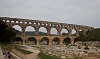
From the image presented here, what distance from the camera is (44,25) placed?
280 feet

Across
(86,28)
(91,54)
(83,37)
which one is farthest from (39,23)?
(91,54)

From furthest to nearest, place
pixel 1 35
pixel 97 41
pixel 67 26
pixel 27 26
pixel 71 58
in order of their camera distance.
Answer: pixel 67 26, pixel 27 26, pixel 97 41, pixel 1 35, pixel 71 58

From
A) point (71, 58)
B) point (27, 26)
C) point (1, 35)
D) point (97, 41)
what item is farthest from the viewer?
point (27, 26)

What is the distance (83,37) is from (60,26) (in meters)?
11.2

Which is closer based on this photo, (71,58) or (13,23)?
(71,58)

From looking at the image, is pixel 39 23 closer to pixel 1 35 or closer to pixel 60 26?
pixel 60 26

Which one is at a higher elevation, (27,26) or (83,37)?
(27,26)

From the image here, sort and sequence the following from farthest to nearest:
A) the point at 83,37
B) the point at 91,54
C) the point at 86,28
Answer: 1. the point at 86,28
2. the point at 83,37
3. the point at 91,54

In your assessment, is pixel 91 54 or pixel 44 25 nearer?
pixel 91 54

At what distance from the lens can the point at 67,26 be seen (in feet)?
305

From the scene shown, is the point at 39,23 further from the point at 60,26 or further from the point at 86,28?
the point at 86,28

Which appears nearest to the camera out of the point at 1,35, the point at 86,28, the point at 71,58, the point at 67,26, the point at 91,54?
the point at 71,58

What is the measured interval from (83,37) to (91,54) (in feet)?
148

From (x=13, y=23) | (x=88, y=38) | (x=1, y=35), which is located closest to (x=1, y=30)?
(x=1, y=35)
